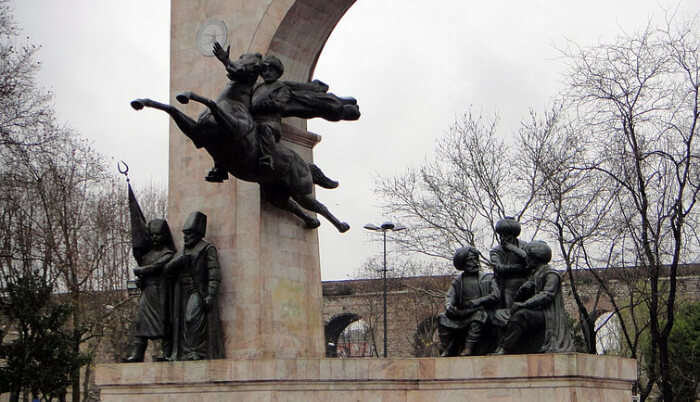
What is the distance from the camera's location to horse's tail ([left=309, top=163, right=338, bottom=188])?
12641 millimetres

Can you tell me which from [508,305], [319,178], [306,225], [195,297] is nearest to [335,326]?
[306,225]

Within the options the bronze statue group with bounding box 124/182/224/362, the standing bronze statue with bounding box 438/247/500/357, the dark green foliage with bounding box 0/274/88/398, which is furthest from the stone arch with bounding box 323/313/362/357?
the standing bronze statue with bounding box 438/247/500/357

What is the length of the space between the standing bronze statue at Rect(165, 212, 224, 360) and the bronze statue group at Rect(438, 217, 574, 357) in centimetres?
293

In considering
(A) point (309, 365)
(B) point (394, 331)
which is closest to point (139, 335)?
(A) point (309, 365)

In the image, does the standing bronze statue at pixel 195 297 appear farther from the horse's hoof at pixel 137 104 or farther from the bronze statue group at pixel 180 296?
the horse's hoof at pixel 137 104

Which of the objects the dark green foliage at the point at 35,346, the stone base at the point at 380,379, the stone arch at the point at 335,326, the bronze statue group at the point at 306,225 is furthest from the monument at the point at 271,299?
the stone arch at the point at 335,326

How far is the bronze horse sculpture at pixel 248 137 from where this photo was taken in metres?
10.9

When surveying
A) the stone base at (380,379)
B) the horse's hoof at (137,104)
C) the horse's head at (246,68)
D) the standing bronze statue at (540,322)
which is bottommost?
the stone base at (380,379)

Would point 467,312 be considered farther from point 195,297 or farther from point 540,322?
point 195,297

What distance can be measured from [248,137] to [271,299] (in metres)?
2.20

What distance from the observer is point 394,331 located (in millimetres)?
47281

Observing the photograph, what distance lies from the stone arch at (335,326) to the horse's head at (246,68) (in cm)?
3710

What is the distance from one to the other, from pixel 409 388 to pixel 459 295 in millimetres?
1223

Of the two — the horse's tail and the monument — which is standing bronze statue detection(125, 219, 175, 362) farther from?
the horse's tail
